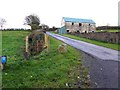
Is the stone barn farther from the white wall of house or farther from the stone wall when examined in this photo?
the stone wall

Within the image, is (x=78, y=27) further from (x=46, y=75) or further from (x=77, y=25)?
(x=46, y=75)

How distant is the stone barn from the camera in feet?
281

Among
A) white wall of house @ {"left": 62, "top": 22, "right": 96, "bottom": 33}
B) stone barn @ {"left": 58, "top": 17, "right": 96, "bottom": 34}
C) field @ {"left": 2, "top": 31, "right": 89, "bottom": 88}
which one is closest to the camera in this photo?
field @ {"left": 2, "top": 31, "right": 89, "bottom": 88}

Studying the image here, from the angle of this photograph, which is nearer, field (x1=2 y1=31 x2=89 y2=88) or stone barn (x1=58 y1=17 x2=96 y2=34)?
field (x1=2 y1=31 x2=89 y2=88)

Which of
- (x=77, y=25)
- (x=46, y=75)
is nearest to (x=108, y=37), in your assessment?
(x=46, y=75)

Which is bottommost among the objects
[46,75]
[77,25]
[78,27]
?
[46,75]

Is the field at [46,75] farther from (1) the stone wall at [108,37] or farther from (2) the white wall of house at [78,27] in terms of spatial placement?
(2) the white wall of house at [78,27]

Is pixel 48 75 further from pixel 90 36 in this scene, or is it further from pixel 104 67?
pixel 90 36

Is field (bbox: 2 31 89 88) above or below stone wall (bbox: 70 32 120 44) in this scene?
below

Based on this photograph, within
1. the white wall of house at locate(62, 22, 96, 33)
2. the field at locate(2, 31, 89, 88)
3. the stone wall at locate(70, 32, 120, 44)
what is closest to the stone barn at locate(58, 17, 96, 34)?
the white wall of house at locate(62, 22, 96, 33)

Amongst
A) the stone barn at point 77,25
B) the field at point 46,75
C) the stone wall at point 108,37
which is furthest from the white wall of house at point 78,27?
the field at point 46,75

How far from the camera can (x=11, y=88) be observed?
970 cm

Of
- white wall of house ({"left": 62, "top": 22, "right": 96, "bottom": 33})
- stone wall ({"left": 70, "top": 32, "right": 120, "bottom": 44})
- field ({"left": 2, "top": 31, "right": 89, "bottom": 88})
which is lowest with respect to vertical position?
field ({"left": 2, "top": 31, "right": 89, "bottom": 88})

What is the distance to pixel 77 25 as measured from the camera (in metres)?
88.4
